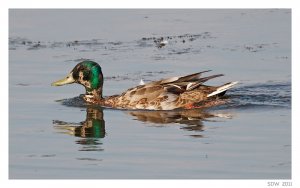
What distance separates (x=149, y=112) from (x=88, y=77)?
1.44 m

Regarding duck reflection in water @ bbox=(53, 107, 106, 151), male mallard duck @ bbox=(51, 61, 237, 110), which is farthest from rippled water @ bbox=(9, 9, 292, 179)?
male mallard duck @ bbox=(51, 61, 237, 110)

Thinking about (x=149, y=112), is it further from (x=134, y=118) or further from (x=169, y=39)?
(x=169, y=39)

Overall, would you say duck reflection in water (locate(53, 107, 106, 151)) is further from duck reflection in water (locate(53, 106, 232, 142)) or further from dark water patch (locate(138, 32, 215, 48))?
dark water patch (locate(138, 32, 215, 48))

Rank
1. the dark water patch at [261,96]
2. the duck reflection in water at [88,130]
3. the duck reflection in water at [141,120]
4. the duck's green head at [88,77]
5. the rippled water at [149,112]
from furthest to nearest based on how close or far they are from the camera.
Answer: the duck's green head at [88,77] → the dark water patch at [261,96] → the duck reflection in water at [141,120] → the duck reflection in water at [88,130] → the rippled water at [149,112]

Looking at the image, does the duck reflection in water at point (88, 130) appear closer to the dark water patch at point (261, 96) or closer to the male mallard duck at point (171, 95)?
the male mallard duck at point (171, 95)

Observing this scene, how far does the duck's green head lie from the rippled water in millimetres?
286

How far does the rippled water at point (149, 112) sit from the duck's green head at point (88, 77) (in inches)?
11.3

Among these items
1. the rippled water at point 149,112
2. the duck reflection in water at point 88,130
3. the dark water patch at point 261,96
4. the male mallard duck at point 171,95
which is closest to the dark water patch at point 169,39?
the rippled water at point 149,112

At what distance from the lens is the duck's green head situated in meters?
16.0

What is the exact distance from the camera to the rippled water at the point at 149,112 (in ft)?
38.0

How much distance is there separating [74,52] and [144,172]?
333 inches

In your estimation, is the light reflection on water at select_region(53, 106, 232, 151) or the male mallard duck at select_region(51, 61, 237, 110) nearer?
the light reflection on water at select_region(53, 106, 232, 151)

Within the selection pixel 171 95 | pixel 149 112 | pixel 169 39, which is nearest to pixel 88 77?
pixel 149 112
